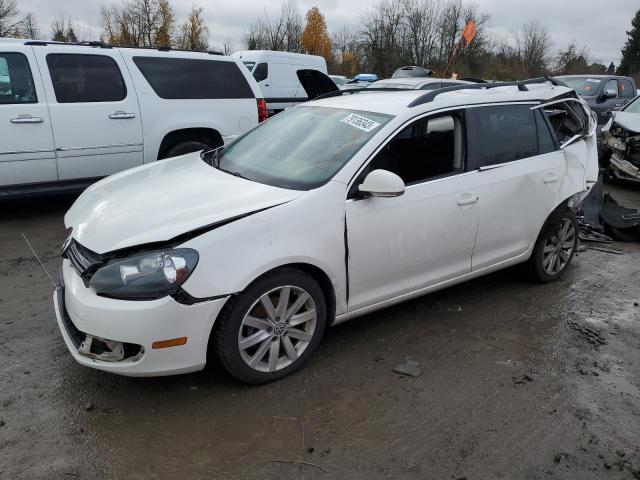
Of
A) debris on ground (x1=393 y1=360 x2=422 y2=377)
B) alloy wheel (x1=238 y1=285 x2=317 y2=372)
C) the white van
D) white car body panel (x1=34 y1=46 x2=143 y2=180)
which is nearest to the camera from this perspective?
alloy wheel (x1=238 y1=285 x2=317 y2=372)

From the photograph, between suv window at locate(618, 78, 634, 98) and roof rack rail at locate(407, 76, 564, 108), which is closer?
roof rack rail at locate(407, 76, 564, 108)

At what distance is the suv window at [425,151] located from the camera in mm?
3639

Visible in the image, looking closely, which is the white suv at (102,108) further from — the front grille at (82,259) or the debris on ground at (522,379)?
the debris on ground at (522,379)

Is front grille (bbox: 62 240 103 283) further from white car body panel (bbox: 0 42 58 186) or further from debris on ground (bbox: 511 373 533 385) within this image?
white car body panel (bbox: 0 42 58 186)

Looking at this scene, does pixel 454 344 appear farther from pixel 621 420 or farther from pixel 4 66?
pixel 4 66

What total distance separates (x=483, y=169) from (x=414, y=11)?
198ft

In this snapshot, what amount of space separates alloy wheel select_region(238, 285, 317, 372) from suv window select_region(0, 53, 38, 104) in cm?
452

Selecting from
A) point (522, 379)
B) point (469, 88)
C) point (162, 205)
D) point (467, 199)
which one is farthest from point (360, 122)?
point (522, 379)

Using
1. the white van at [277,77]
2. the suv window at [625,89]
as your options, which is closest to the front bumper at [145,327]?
the white van at [277,77]

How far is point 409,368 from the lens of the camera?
3.42 metres

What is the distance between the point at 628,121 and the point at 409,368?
780 cm

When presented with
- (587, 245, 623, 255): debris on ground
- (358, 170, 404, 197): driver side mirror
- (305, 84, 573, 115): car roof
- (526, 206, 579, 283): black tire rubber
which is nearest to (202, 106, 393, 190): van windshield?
→ (305, 84, 573, 115): car roof

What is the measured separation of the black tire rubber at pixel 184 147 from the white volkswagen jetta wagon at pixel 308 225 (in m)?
2.75

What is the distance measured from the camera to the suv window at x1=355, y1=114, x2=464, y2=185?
11.9 feet
